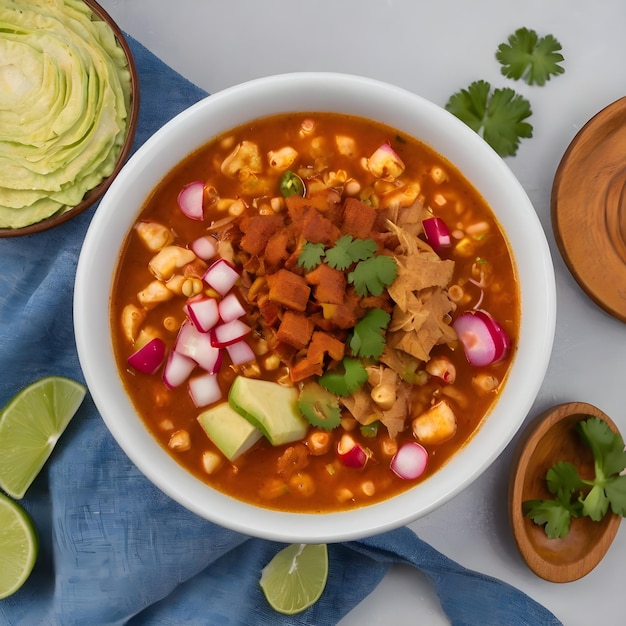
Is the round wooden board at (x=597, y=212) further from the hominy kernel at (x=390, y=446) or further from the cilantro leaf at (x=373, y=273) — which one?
the hominy kernel at (x=390, y=446)

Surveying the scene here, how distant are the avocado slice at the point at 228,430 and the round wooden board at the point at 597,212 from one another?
60.1 inches

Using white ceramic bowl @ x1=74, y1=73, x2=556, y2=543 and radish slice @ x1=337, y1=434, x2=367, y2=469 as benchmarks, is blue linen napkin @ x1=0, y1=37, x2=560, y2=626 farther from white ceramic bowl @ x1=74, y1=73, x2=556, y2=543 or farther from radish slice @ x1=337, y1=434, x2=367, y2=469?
radish slice @ x1=337, y1=434, x2=367, y2=469

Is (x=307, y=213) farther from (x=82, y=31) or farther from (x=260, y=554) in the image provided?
(x=260, y=554)

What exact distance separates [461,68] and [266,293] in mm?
1461

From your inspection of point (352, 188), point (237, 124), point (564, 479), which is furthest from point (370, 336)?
point (564, 479)

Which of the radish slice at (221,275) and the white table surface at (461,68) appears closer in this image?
the radish slice at (221,275)

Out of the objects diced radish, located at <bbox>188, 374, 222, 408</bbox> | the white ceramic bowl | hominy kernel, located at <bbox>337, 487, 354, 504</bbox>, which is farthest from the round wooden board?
diced radish, located at <bbox>188, 374, 222, 408</bbox>

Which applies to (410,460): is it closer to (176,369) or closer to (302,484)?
(302,484)

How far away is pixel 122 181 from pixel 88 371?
651mm

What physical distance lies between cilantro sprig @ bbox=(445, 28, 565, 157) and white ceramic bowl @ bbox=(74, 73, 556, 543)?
24.0 inches

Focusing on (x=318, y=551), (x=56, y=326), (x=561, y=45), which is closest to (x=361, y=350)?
(x=318, y=551)

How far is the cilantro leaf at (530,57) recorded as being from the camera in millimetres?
3154

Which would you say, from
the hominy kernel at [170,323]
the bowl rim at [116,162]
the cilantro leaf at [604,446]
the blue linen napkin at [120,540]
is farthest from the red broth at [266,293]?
the cilantro leaf at [604,446]

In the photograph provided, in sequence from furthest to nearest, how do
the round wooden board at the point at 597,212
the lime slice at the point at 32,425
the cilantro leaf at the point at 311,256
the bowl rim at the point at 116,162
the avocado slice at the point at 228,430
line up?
1. the round wooden board at the point at 597,212
2. the lime slice at the point at 32,425
3. the bowl rim at the point at 116,162
4. the avocado slice at the point at 228,430
5. the cilantro leaf at the point at 311,256
